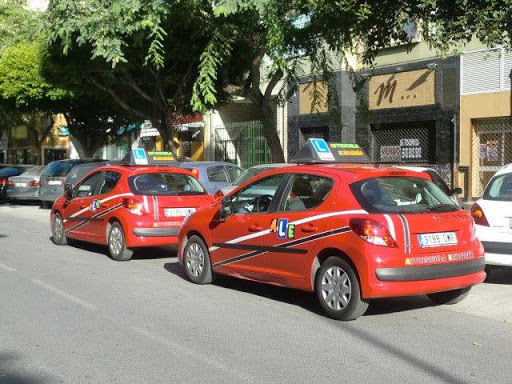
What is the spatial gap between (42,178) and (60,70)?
461 cm

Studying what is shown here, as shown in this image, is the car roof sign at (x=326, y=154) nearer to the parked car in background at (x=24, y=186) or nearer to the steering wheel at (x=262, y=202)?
the steering wheel at (x=262, y=202)

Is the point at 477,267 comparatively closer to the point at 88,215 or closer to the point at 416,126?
the point at 88,215

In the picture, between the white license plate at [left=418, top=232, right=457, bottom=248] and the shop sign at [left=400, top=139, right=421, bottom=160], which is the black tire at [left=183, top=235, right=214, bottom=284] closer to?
the white license plate at [left=418, top=232, right=457, bottom=248]

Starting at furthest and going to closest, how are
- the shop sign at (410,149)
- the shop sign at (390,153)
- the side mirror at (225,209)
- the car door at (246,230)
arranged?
the shop sign at (390,153) < the shop sign at (410,149) < the side mirror at (225,209) < the car door at (246,230)

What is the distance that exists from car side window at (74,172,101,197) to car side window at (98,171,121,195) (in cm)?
26

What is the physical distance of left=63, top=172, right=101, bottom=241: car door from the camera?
11.6 metres

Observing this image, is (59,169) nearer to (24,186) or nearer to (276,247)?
(24,186)

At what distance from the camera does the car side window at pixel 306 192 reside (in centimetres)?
717

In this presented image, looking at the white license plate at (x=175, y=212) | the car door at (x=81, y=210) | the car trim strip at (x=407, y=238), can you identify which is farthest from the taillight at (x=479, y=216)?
the car door at (x=81, y=210)

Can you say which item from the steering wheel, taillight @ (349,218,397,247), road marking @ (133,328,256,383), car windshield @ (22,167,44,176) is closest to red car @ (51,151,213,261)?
the steering wheel

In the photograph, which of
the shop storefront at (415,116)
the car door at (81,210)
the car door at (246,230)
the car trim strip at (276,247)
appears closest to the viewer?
the car trim strip at (276,247)

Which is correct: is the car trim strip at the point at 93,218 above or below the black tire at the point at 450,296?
above

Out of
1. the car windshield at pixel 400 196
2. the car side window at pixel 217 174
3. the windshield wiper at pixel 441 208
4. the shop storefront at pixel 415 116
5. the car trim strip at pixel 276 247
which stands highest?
the shop storefront at pixel 415 116

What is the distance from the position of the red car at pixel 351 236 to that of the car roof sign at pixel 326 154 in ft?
0.06
